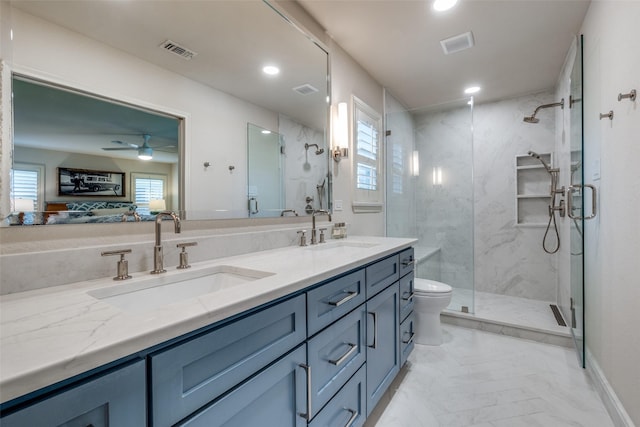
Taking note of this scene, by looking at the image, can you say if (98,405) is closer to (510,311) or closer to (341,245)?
(341,245)

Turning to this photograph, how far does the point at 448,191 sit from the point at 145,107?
9.67ft

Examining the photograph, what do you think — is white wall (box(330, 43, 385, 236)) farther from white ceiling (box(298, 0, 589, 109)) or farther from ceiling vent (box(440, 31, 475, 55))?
ceiling vent (box(440, 31, 475, 55))

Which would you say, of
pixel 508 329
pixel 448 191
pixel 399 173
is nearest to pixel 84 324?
pixel 508 329

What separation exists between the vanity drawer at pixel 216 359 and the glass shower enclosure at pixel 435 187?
2414 mm

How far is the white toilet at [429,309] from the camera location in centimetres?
223

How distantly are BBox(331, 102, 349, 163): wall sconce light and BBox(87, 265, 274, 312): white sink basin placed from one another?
4.54 ft

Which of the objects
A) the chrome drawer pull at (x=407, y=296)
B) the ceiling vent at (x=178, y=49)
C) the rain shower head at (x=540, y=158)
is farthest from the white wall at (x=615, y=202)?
the ceiling vent at (x=178, y=49)

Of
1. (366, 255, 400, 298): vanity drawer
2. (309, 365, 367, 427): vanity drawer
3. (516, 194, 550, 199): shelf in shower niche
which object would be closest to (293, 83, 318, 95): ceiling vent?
(366, 255, 400, 298): vanity drawer

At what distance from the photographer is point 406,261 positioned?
1.87 meters

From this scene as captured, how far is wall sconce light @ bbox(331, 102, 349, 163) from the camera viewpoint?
227 centimetres

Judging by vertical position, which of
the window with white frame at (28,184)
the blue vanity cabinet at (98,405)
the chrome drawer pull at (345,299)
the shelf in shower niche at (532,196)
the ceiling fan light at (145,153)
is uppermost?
the ceiling fan light at (145,153)

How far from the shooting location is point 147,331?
541 mm

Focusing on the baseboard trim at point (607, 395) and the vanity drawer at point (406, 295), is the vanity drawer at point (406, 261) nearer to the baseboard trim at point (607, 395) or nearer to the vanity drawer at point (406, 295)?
the vanity drawer at point (406, 295)

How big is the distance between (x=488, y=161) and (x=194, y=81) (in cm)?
341
